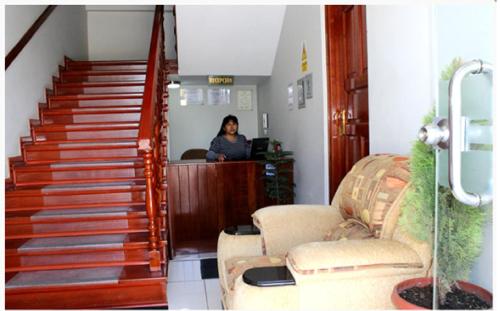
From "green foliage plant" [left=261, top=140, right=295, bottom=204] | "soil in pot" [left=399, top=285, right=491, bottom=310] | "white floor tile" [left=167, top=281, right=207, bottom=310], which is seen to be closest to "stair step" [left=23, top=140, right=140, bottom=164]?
"green foliage plant" [left=261, top=140, right=295, bottom=204]

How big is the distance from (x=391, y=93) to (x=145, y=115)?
1.78m

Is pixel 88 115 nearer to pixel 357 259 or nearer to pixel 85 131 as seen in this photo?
pixel 85 131

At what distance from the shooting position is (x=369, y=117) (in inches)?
114

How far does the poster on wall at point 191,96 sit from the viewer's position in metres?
7.64

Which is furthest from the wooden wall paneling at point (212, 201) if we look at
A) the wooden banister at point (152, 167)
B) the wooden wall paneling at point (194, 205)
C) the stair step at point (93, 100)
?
the stair step at point (93, 100)

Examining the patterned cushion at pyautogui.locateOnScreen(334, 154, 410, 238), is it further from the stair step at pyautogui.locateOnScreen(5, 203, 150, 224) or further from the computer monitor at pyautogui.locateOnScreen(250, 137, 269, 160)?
the computer monitor at pyautogui.locateOnScreen(250, 137, 269, 160)

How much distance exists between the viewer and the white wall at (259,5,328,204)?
3730 mm

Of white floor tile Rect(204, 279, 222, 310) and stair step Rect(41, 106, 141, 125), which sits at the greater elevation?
stair step Rect(41, 106, 141, 125)

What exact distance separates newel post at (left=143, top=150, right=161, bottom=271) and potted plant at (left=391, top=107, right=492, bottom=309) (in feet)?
6.73

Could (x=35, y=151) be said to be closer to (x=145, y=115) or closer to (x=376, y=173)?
(x=145, y=115)

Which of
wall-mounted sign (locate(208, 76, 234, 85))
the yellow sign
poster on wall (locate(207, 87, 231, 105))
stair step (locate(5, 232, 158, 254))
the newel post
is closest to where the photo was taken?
the newel post

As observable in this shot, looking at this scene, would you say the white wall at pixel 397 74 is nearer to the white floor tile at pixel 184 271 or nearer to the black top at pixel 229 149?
the white floor tile at pixel 184 271
